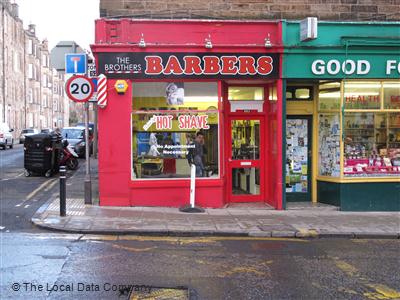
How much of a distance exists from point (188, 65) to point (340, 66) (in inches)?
140

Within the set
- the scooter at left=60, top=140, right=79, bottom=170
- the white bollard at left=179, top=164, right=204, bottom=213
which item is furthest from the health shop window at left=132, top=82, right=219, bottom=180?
the scooter at left=60, top=140, right=79, bottom=170

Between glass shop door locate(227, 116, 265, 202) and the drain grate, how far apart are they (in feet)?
22.8

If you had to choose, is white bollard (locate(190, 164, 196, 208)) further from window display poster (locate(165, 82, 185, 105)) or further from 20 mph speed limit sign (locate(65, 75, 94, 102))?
20 mph speed limit sign (locate(65, 75, 94, 102))

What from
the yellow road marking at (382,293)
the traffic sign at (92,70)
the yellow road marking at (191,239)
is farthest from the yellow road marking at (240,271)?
the traffic sign at (92,70)

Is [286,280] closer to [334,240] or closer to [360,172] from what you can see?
[334,240]

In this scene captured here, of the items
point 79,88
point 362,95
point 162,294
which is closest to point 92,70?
point 79,88

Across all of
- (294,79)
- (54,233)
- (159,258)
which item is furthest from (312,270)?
(294,79)

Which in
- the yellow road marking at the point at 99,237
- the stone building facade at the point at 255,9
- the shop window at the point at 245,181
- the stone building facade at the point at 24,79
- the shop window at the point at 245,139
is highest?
the stone building facade at the point at 24,79

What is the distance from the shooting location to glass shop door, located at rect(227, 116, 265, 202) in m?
12.7

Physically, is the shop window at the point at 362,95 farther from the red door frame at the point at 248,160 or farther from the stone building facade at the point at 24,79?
the stone building facade at the point at 24,79

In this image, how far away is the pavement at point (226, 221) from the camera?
30.1 ft

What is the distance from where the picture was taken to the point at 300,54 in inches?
462

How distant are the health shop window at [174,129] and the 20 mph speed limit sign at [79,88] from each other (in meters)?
1.04

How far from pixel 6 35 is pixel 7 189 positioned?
44.2m
